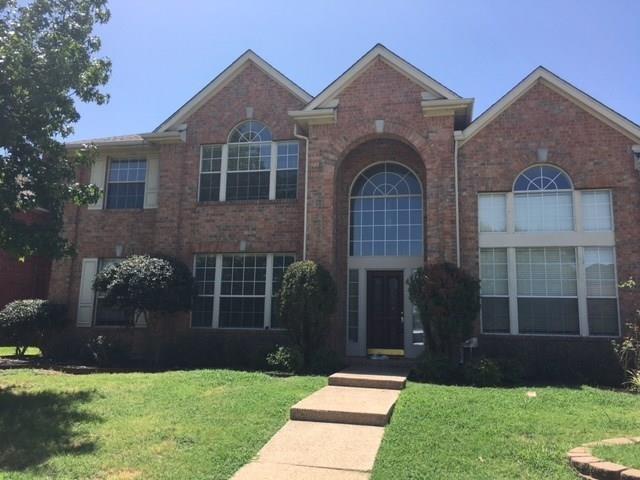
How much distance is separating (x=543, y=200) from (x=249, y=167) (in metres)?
8.04

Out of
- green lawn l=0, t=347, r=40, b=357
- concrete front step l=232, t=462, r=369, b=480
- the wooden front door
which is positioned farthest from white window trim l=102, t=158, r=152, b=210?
concrete front step l=232, t=462, r=369, b=480

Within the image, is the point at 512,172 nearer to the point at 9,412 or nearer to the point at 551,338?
the point at 551,338

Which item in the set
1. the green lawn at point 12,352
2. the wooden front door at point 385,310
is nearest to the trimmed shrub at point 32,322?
the green lawn at point 12,352

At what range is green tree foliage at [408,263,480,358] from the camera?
1198cm

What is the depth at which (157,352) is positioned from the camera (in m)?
14.9

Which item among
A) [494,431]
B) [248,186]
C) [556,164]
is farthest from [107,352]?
[556,164]

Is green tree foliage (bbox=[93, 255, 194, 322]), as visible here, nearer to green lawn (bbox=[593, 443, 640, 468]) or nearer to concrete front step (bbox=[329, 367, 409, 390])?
concrete front step (bbox=[329, 367, 409, 390])

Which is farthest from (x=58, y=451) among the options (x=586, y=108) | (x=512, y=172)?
(x=586, y=108)

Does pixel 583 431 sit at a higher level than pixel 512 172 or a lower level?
lower

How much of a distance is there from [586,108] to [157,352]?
12810 millimetres

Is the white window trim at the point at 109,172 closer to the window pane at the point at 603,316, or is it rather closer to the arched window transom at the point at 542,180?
the arched window transom at the point at 542,180

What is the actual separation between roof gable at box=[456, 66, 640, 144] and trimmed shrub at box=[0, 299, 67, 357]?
12.5 metres

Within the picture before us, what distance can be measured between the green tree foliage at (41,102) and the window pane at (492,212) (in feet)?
30.2

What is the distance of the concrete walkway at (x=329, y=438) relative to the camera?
584cm
